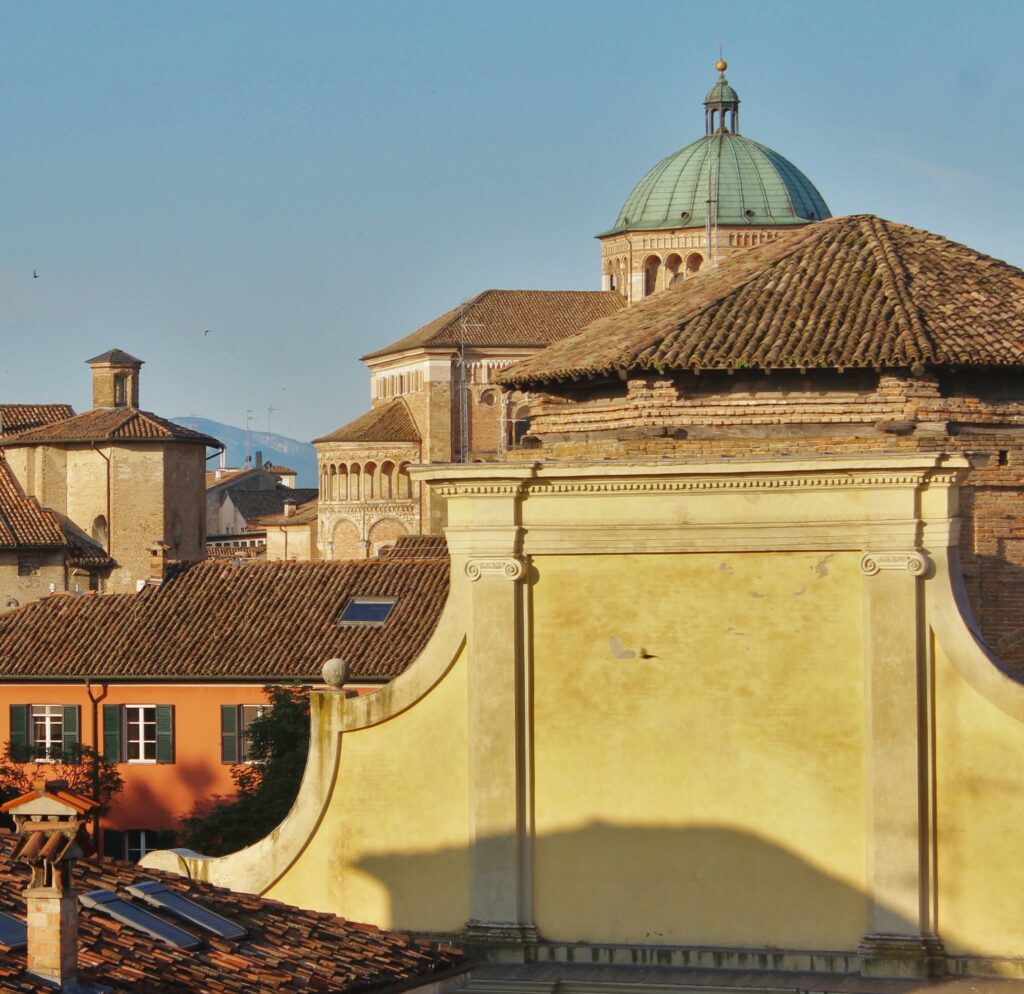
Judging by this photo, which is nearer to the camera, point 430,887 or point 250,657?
point 430,887

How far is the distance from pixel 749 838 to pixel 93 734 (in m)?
20.2

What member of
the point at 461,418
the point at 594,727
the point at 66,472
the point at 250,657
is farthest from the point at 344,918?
the point at 461,418

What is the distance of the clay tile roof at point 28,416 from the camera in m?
66.2

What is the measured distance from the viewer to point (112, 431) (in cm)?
6438

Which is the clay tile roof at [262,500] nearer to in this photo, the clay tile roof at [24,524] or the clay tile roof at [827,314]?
the clay tile roof at [24,524]

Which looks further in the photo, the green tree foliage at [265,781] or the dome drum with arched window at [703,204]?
the dome drum with arched window at [703,204]

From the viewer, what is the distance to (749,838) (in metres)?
15.3

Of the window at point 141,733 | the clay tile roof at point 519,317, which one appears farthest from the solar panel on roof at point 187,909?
the clay tile roof at point 519,317

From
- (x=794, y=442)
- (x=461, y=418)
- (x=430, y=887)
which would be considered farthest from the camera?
(x=461, y=418)

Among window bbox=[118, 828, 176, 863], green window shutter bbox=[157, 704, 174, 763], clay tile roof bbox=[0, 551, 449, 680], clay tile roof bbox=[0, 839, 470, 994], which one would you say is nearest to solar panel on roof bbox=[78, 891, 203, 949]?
clay tile roof bbox=[0, 839, 470, 994]

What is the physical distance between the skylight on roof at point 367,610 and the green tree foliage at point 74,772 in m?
3.82

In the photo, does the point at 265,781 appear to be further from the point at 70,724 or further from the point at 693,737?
the point at 693,737

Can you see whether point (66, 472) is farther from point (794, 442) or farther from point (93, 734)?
point (794, 442)

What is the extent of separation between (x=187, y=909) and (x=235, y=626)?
69.3 ft
